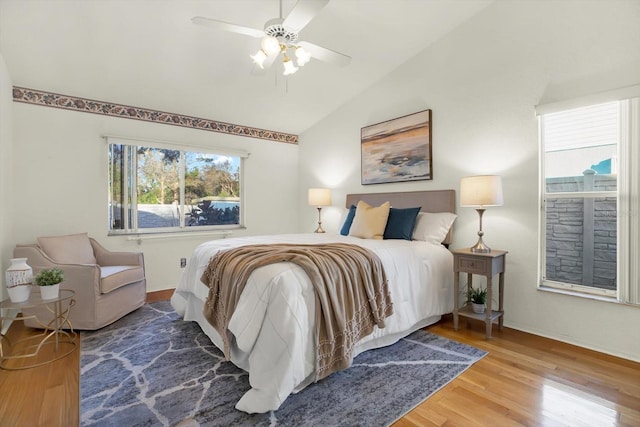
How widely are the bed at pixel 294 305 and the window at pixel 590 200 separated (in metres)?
0.90

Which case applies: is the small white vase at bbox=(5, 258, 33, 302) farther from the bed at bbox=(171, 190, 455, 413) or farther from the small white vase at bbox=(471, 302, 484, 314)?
the small white vase at bbox=(471, 302, 484, 314)

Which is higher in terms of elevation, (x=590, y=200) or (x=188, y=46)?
(x=188, y=46)

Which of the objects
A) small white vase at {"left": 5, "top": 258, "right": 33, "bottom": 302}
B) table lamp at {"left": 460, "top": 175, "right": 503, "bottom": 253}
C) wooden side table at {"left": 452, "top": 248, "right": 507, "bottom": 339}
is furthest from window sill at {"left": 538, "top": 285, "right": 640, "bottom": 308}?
small white vase at {"left": 5, "top": 258, "right": 33, "bottom": 302}

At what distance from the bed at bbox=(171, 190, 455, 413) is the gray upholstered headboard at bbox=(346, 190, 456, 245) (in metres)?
0.01

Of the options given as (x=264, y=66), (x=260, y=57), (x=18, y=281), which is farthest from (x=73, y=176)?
(x=260, y=57)

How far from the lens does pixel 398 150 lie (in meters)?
3.90

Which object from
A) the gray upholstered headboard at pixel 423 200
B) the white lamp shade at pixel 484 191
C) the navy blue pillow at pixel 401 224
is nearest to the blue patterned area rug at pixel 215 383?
the navy blue pillow at pixel 401 224

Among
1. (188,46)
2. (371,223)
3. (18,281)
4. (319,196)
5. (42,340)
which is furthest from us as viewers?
(319,196)

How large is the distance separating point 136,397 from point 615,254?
357 centimetres

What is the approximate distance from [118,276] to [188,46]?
7.75ft

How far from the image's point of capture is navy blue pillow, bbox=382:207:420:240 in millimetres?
3281

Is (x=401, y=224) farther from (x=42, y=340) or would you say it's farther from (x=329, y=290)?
(x=42, y=340)

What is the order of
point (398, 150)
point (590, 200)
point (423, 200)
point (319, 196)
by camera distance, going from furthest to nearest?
point (319, 196)
point (398, 150)
point (423, 200)
point (590, 200)

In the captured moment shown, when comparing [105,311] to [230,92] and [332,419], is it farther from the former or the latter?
[230,92]
